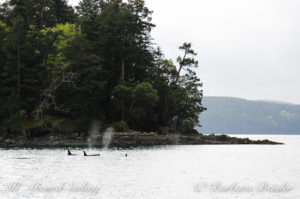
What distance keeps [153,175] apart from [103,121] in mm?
45743

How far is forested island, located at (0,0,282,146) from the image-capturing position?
70.6 metres

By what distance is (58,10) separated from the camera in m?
96.7

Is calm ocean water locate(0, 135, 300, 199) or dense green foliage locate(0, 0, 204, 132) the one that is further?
dense green foliage locate(0, 0, 204, 132)

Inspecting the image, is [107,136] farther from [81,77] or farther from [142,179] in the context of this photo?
[142,179]

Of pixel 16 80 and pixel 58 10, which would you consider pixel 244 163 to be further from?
pixel 58 10

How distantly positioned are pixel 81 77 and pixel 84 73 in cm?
155

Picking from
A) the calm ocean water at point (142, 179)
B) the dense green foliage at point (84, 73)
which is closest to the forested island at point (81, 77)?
the dense green foliage at point (84, 73)

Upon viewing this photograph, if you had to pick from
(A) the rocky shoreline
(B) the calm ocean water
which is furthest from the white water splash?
(B) the calm ocean water

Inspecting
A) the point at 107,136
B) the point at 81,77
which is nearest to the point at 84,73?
the point at 81,77

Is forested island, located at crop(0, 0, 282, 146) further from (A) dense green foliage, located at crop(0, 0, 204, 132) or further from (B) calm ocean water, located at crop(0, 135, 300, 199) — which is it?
(B) calm ocean water, located at crop(0, 135, 300, 199)

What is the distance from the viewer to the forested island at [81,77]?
70.6 meters

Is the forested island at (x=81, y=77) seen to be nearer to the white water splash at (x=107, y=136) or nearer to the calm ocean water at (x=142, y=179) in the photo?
the white water splash at (x=107, y=136)

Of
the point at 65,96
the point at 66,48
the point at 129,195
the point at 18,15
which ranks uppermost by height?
the point at 18,15

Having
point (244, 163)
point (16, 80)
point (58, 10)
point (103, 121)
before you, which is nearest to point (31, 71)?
point (16, 80)
